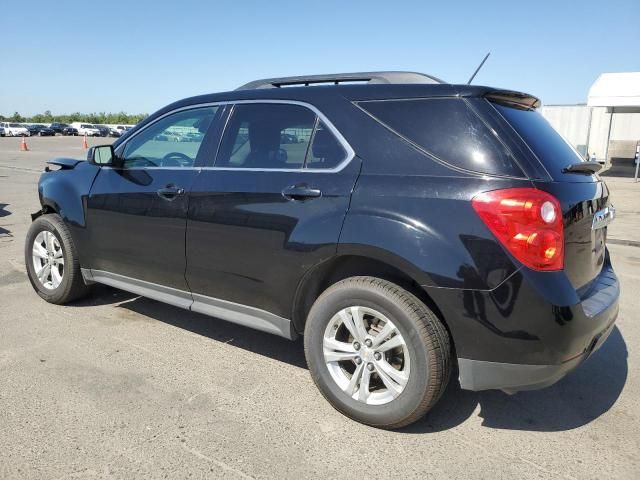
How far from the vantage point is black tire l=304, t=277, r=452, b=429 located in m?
2.59

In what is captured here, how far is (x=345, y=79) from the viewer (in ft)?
10.7

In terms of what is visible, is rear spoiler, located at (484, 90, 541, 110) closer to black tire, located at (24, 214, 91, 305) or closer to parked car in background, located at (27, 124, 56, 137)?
black tire, located at (24, 214, 91, 305)

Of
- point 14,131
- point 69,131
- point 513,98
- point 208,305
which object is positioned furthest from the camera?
point 69,131

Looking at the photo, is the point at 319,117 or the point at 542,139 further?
the point at 319,117

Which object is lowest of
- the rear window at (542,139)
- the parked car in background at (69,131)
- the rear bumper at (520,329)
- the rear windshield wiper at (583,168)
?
the rear bumper at (520,329)

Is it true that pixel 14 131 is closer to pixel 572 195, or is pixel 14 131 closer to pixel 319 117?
pixel 319 117

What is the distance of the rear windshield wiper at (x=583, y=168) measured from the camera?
9.03 feet

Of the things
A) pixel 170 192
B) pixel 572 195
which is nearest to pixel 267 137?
pixel 170 192

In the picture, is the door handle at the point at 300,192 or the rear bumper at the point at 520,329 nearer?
the rear bumper at the point at 520,329

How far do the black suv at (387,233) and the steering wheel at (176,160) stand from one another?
0.4 inches

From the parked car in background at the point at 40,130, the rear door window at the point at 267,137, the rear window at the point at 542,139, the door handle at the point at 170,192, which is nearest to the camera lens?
the rear window at the point at 542,139

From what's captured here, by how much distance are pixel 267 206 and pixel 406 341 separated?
1.12 m

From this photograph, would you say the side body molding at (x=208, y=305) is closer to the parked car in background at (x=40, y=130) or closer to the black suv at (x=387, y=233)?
Answer: the black suv at (x=387, y=233)

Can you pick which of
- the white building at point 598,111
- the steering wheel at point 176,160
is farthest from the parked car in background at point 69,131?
the steering wheel at point 176,160
